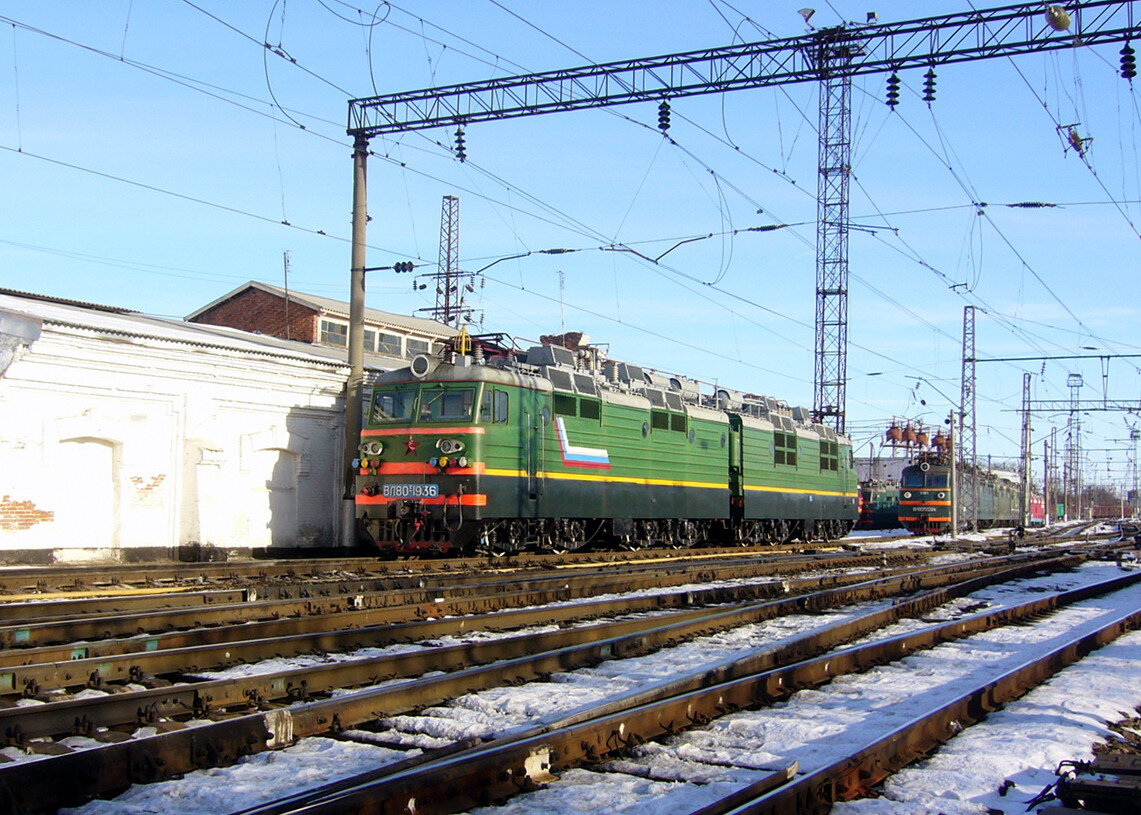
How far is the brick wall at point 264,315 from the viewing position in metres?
44.8

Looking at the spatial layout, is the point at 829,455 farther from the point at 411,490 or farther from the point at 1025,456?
the point at 1025,456

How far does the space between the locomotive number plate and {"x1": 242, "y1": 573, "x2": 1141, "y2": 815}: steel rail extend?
34.2ft

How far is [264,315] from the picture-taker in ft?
152

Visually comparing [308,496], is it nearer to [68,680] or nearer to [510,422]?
[510,422]

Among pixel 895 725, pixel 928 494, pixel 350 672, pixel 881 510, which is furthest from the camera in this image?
pixel 881 510

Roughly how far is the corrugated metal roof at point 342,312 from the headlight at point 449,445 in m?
25.6

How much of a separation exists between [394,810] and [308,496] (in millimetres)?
19475

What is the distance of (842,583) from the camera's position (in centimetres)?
1794

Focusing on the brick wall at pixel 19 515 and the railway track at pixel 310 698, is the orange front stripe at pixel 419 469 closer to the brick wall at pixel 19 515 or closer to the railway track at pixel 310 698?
the brick wall at pixel 19 515

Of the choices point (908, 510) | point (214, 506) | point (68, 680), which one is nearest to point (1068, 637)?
point (68, 680)

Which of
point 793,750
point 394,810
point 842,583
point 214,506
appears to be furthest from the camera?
point 214,506

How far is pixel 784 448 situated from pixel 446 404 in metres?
14.1

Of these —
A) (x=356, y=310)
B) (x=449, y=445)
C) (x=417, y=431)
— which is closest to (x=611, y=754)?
(x=449, y=445)

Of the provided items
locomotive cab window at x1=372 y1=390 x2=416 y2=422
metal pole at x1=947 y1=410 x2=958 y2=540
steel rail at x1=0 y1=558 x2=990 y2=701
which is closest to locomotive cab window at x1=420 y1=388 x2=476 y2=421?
locomotive cab window at x1=372 y1=390 x2=416 y2=422
